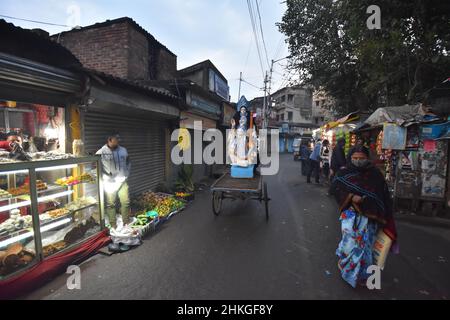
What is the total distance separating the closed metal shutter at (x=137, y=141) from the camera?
5708mm

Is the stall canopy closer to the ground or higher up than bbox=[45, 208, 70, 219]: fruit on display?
higher up

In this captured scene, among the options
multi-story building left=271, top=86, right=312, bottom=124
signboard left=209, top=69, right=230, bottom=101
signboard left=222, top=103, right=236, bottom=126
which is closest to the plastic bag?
signboard left=222, top=103, right=236, bottom=126

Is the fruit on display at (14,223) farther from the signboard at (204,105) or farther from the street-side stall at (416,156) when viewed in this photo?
the street-side stall at (416,156)

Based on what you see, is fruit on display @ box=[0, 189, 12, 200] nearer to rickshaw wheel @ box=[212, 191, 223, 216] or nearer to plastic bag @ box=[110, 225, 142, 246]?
plastic bag @ box=[110, 225, 142, 246]

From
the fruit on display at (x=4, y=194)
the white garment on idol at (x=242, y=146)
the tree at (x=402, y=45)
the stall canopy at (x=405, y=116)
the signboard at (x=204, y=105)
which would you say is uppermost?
the tree at (x=402, y=45)

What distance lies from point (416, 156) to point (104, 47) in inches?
426

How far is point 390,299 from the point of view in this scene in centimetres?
309

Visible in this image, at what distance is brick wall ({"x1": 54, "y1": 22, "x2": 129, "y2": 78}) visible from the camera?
880cm

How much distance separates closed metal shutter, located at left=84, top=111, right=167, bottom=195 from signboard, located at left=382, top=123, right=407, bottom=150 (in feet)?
23.3

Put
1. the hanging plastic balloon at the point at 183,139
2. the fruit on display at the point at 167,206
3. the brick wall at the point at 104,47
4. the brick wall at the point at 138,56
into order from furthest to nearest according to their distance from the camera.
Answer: the hanging plastic balloon at the point at 183,139
the brick wall at the point at 138,56
the brick wall at the point at 104,47
the fruit on display at the point at 167,206

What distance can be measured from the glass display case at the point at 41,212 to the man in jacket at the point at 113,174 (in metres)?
0.38

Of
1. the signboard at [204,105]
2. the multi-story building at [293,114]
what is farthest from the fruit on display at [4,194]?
the multi-story building at [293,114]

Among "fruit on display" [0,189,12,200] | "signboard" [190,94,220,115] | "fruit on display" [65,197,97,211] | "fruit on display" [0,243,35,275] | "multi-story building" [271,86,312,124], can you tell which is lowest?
"fruit on display" [0,243,35,275]
